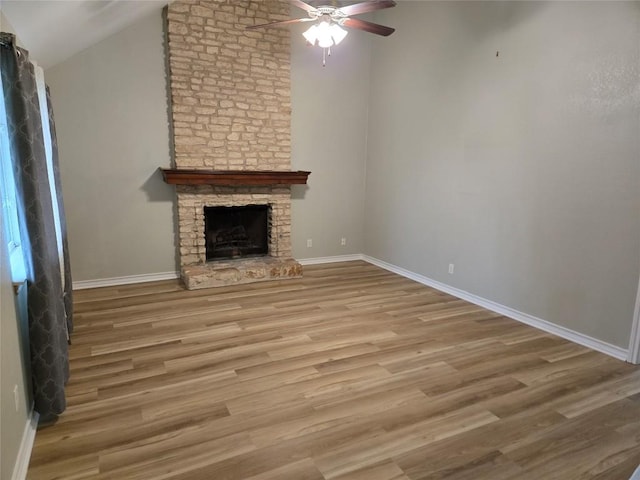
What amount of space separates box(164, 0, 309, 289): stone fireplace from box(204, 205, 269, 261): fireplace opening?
0.04 metres

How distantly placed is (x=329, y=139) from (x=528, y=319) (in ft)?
11.4

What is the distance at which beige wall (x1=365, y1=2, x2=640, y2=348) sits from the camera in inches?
122

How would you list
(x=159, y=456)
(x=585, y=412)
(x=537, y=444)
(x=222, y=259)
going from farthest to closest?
(x=222, y=259), (x=585, y=412), (x=537, y=444), (x=159, y=456)

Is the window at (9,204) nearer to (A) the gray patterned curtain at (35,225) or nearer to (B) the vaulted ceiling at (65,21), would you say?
(A) the gray patterned curtain at (35,225)

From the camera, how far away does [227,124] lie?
4.96 metres

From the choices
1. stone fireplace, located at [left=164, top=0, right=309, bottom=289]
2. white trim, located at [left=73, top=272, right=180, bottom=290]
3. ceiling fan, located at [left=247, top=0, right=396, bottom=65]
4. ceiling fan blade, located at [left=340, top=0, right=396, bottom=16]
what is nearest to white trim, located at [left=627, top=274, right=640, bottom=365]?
ceiling fan blade, located at [left=340, top=0, right=396, bottom=16]

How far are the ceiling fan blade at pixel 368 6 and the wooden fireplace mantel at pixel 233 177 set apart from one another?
2.41 meters

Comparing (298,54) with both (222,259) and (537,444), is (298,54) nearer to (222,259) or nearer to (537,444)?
(222,259)

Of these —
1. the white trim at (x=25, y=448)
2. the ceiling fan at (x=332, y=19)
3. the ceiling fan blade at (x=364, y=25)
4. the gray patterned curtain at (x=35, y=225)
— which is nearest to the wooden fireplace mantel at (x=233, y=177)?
the ceiling fan at (x=332, y=19)

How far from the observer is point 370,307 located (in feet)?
13.8

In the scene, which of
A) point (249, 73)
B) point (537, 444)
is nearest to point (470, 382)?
point (537, 444)

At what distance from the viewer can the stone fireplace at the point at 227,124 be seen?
15.3 feet

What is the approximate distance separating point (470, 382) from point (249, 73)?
426 centimetres

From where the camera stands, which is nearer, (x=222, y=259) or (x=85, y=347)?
(x=85, y=347)
